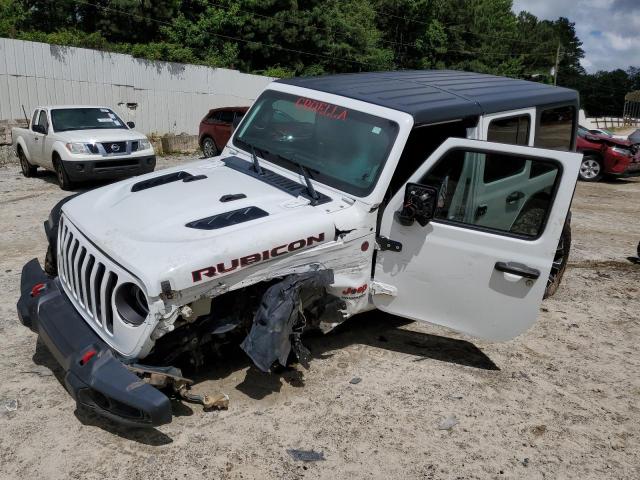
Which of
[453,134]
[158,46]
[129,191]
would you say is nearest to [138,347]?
[129,191]

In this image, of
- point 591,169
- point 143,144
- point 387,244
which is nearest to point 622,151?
point 591,169

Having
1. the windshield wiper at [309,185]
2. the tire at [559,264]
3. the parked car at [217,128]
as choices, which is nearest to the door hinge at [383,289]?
the windshield wiper at [309,185]

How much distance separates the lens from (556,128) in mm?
5762

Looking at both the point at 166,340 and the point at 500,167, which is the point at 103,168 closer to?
the point at 166,340

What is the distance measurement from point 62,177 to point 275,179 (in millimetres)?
7360

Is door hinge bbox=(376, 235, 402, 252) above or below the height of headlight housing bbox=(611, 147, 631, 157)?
above

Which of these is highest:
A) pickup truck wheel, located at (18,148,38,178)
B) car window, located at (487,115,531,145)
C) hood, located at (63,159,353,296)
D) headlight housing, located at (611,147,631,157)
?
car window, located at (487,115,531,145)

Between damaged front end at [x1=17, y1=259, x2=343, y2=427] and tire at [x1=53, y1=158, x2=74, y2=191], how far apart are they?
22.0ft

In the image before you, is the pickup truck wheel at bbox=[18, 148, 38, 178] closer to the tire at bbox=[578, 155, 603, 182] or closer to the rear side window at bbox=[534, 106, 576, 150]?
the rear side window at bbox=[534, 106, 576, 150]

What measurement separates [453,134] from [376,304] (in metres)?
1.63

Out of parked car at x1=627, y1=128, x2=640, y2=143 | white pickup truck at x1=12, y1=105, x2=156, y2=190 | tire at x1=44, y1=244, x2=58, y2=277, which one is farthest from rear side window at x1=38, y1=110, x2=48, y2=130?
parked car at x1=627, y1=128, x2=640, y2=143

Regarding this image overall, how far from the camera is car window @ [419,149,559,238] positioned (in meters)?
3.78

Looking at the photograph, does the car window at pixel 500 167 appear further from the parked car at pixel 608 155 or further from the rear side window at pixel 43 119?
the parked car at pixel 608 155

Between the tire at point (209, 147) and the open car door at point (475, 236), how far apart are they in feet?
38.5
